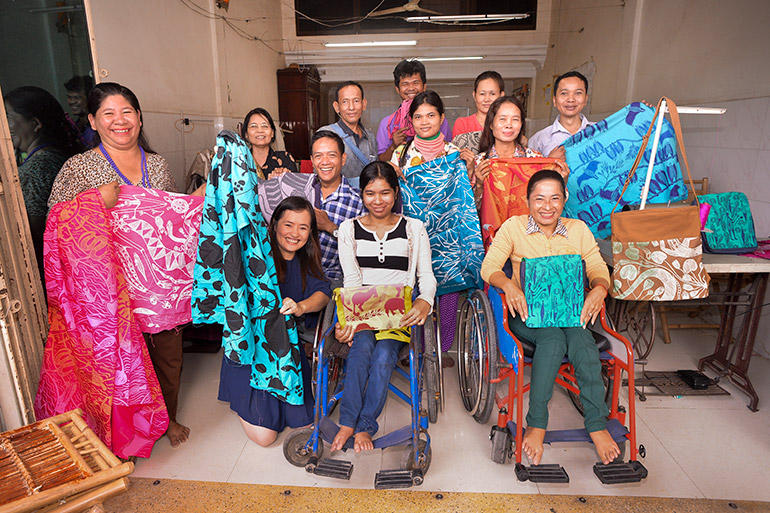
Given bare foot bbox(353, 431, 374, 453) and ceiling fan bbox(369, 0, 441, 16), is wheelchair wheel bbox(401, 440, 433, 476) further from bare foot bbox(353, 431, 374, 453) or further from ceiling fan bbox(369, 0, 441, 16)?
ceiling fan bbox(369, 0, 441, 16)

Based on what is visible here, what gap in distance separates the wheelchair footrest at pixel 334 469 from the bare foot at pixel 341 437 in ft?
0.20

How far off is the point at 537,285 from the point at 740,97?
222 centimetres

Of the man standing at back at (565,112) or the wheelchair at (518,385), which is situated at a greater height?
the man standing at back at (565,112)

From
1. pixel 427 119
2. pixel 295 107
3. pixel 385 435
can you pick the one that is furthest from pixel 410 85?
pixel 295 107

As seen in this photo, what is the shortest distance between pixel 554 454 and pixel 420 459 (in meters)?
0.63

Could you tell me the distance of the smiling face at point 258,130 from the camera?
299cm

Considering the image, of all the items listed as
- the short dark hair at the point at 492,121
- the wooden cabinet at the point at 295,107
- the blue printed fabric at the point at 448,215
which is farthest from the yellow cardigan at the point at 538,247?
the wooden cabinet at the point at 295,107

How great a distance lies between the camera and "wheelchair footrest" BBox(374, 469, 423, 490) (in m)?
1.85

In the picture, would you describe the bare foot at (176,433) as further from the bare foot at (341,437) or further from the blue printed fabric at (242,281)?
the bare foot at (341,437)

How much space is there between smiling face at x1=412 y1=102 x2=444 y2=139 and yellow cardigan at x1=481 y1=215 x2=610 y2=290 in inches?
28.0

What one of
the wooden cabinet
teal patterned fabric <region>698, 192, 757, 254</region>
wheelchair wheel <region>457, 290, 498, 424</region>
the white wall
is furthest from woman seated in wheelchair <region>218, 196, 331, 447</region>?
the wooden cabinet

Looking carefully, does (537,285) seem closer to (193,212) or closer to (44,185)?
(193,212)

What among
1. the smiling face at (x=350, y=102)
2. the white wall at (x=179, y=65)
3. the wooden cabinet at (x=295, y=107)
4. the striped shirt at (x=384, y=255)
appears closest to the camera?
the striped shirt at (x=384, y=255)

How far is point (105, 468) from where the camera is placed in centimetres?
145
